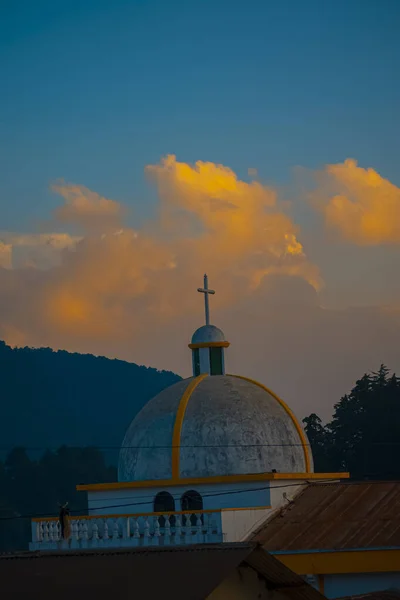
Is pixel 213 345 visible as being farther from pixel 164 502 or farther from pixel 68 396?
pixel 68 396

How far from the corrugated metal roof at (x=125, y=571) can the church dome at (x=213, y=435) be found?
1243cm

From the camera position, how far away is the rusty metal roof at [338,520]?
25.0 metres

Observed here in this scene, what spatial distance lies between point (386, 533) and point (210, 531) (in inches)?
123

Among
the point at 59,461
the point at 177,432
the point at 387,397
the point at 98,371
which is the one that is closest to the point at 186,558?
the point at 177,432

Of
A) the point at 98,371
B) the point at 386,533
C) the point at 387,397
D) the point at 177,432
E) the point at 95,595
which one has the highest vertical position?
the point at 98,371

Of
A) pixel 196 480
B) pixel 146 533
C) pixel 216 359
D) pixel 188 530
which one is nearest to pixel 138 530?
pixel 146 533

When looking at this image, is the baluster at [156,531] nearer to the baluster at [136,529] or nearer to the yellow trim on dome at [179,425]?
the baluster at [136,529]

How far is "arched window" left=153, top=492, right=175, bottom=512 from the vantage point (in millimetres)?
26875

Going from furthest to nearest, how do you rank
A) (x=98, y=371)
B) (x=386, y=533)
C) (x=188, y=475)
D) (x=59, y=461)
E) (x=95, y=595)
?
(x=98, y=371) → (x=59, y=461) → (x=188, y=475) → (x=386, y=533) → (x=95, y=595)

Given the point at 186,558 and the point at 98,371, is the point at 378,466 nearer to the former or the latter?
the point at 186,558

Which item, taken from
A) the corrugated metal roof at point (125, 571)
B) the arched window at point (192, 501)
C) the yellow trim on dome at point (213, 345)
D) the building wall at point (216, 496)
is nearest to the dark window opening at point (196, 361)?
the yellow trim on dome at point (213, 345)

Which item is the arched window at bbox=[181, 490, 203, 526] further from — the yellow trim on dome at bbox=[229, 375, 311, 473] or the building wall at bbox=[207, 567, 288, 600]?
the building wall at bbox=[207, 567, 288, 600]

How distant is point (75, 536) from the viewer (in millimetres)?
26141

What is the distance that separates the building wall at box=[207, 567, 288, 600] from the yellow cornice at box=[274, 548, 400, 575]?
31.4 feet
